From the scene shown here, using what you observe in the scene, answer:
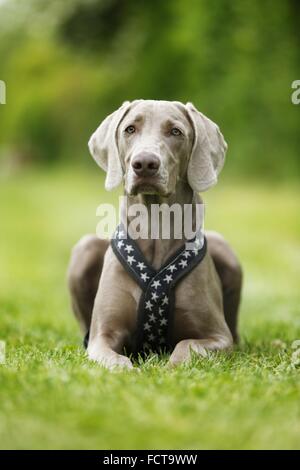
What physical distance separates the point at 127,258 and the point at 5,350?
1.02 meters

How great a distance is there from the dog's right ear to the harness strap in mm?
346

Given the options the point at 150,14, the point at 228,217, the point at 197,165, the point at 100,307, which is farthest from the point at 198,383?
the point at 150,14

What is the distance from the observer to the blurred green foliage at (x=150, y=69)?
2006 centimetres

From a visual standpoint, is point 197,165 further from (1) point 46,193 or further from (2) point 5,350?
(1) point 46,193

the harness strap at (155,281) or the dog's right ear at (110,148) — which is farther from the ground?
the dog's right ear at (110,148)

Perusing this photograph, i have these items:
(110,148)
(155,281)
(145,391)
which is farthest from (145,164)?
(145,391)


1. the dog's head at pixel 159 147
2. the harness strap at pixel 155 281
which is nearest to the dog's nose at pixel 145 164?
the dog's head at pixel 159 147

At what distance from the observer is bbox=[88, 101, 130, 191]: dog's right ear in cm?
467

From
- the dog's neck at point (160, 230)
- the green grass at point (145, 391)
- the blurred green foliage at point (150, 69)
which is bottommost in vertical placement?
the green grass at point (145, 391)

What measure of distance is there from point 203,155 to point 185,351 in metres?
1.16

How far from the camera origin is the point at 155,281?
461 cm

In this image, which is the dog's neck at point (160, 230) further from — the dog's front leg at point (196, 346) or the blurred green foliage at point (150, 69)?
the blurred green foliage at point (150, 69)

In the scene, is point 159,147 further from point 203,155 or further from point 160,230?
point 160,230

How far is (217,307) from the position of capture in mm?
4828
